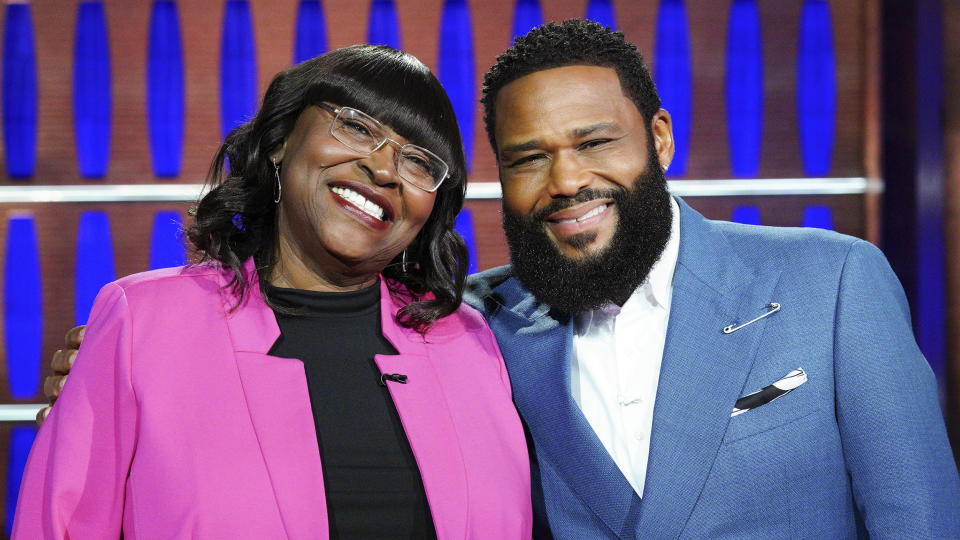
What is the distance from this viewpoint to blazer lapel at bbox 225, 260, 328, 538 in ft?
5.03

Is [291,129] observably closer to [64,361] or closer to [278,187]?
[278,187]

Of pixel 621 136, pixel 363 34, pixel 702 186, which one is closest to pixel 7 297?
pixel 363 34

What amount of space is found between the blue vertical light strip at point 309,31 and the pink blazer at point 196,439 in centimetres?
125

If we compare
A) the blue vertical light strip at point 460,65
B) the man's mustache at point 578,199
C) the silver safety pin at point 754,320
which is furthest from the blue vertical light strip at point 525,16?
the silver safety pin at point 754,320

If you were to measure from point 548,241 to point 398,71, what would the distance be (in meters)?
0.49

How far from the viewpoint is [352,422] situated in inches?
66.8

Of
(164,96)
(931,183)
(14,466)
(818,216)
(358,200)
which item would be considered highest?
(164,96)

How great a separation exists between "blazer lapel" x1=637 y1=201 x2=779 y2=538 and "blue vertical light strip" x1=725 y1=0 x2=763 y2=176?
101 cm

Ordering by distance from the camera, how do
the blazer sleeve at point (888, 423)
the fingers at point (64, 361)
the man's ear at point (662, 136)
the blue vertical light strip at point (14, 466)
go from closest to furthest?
the blazer sleeve at point (888, 423), the fingers at point (64, 361), the man's ear at point (662, 136), the blue vertical light strip at point (14, 466)

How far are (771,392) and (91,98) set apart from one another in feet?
7.38

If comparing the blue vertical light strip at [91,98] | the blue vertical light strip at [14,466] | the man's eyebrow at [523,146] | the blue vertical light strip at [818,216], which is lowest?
the blue vertical light strip at [14,466]

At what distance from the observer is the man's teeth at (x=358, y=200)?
1.74 meters

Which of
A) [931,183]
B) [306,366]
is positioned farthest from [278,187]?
[931,183]

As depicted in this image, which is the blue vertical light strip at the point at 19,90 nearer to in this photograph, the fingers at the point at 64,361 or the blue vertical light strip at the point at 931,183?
the fingers at the point at 64,361
